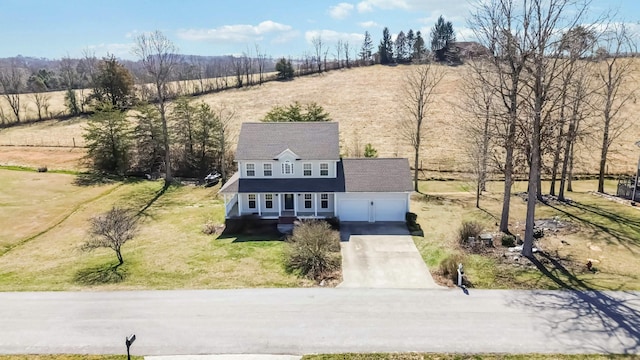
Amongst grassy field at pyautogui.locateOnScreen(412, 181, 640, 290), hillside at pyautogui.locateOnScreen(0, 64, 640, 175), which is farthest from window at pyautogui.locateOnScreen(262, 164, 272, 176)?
hillside at pyautogui.locateOnScreen(0, 64, 640, 175)

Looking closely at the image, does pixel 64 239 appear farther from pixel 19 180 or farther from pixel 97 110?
pixel 97 110

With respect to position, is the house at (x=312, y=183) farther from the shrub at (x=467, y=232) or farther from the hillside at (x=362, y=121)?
the hillside at (x=362, y=121)

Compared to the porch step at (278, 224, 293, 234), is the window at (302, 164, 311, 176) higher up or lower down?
higher up

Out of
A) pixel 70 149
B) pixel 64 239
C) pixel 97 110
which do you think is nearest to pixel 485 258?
pixel 64 239

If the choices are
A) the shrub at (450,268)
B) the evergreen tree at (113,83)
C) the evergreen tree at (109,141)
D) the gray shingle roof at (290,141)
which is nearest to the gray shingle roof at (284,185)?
the gray shingle roof at (290,141)

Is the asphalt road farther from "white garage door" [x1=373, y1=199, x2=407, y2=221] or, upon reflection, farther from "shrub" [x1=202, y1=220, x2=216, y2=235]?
"white garage door" [x1=373, y1=199, x2=407, y2=221]

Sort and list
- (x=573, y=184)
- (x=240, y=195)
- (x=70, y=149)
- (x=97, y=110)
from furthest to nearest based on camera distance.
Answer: (x=70, y=149)
(x=97, y=110)
(x=573, y=184)
(x=240, y=195)
